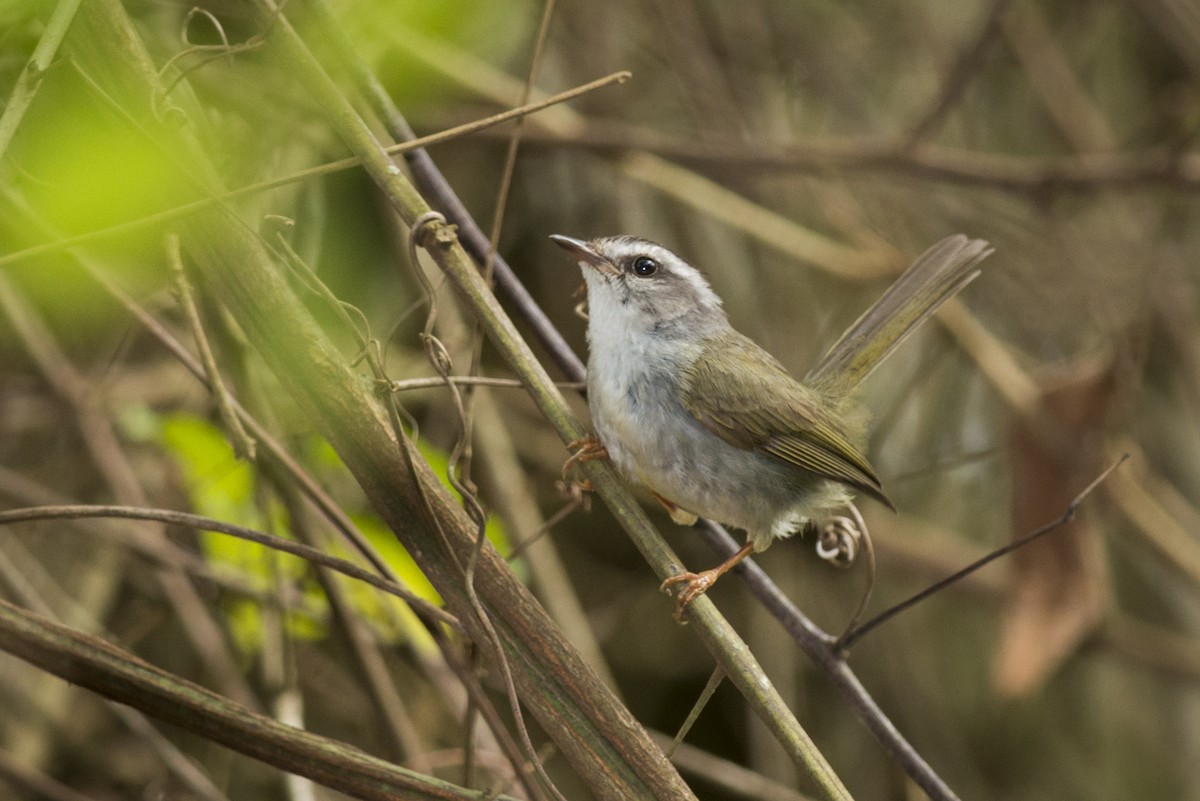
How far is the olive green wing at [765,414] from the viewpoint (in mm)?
3051

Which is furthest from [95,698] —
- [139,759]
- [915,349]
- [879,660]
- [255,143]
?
[915,349]

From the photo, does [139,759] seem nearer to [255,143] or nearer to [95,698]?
[95,698]

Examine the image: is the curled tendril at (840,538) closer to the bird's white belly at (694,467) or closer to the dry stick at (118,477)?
the bird's white belly at (694,467)

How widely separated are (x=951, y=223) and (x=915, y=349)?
645 millimetres

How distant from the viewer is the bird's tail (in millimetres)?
3330

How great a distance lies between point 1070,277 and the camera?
17.3 feet

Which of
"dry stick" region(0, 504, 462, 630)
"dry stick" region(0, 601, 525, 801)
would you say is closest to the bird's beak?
"dry stick" region(0, 504, 462, 630)

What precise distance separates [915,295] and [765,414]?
0.57 metres

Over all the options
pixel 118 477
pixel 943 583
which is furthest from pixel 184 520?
pixel 118 477

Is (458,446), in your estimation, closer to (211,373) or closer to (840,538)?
(211,373)

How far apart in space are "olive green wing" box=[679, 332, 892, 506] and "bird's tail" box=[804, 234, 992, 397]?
278 mm

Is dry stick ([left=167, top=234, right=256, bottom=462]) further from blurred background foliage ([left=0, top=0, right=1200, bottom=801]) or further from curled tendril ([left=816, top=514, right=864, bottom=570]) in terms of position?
curled tendril ([left=816, top=514, right=864, bottom=570])

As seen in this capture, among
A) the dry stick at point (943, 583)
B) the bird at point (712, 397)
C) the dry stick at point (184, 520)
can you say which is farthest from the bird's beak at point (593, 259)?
the dry stick at point (184, 520)

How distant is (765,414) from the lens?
10.3 ft
